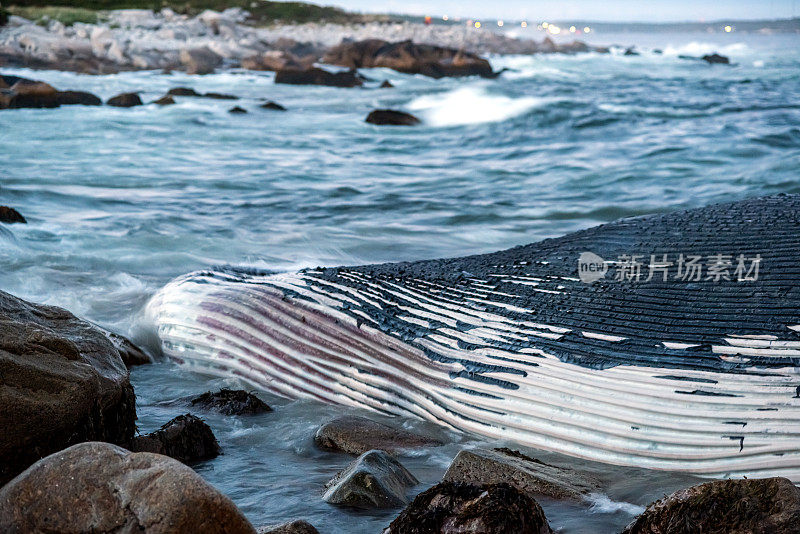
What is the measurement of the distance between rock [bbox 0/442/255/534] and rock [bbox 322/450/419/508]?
723 mm

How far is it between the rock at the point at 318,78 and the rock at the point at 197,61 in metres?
5.36

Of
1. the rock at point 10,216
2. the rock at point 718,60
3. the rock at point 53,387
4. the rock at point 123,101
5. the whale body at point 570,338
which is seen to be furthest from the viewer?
the rock at point 718,60

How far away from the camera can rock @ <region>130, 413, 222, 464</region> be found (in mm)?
3205

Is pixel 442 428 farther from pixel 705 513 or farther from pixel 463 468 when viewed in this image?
pixel 705 513

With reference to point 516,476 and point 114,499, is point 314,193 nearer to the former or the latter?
point 516,476

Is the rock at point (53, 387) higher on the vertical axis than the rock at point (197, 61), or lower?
lower

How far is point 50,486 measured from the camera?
218 centimetres

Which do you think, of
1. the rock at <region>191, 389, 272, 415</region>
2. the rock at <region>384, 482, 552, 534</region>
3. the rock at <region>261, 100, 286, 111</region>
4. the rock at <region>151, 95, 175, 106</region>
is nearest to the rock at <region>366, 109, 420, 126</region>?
the rock at <region>261, 100, 286, 111</region>

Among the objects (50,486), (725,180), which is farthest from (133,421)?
(725,180)

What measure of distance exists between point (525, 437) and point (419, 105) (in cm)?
1956

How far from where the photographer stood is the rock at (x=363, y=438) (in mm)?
3535

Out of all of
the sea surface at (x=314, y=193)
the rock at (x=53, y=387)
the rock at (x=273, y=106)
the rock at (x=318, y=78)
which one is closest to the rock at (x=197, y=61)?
the rock at (x=318, y=78)

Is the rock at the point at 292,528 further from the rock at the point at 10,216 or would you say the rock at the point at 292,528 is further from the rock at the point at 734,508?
the rock at the point at 10,216

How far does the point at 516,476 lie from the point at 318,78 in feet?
86.5
